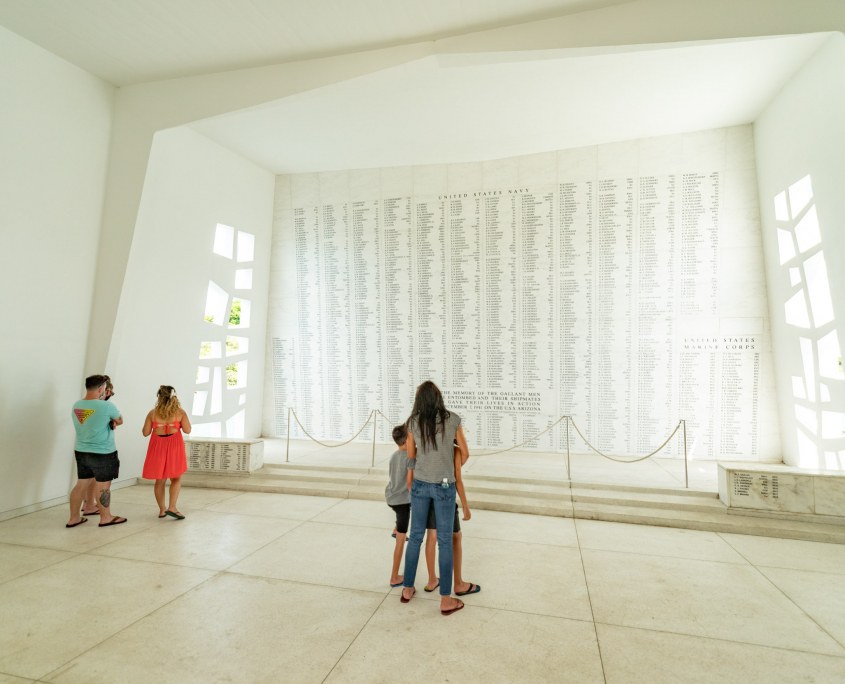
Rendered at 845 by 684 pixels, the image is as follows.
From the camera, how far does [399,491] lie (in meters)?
3.50

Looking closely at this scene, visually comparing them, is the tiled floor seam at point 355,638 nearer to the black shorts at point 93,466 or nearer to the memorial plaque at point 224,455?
the black shorts at point 93,466

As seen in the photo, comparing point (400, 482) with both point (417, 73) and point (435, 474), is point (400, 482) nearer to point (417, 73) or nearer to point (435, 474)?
point (435, 474)

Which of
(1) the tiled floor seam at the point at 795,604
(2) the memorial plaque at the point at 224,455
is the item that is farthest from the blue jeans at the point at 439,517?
(2) the memorial plaque at the point at 224,455

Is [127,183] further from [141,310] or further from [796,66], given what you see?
[796,66]

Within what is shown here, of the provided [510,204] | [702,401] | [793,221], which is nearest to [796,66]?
[793,221]

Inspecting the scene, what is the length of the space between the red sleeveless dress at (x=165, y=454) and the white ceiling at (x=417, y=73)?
3.89 metres

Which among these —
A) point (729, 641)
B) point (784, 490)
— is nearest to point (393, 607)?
point (729, 641)

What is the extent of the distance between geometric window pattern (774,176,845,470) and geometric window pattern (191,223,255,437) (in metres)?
8.41

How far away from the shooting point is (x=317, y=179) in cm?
898

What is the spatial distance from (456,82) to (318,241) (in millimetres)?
4103

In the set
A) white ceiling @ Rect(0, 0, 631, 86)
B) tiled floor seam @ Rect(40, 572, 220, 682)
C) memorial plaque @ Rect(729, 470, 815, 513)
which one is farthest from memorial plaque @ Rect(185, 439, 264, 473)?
memorial plaque @ Rect(729, 470, 815, 513)

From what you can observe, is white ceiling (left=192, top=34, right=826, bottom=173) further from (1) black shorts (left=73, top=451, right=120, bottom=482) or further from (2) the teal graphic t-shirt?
(1) black shorts (left=73, top=451, right=120, bottom=482)

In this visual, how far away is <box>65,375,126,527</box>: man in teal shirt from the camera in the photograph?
477cm

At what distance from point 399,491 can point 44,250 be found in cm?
499
